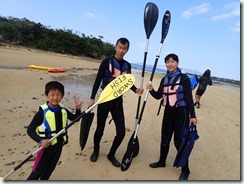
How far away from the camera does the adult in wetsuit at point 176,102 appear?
11.0 ft

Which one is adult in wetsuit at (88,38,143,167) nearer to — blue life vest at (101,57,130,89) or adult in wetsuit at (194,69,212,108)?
blue life vest at (101,57,130,89)

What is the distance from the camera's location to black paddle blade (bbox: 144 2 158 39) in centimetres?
397

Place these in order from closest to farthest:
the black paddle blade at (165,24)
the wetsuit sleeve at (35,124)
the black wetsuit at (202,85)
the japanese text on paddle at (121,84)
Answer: the wetsuit sleeve at (35,124)
the japanese text on paddle at (121,84)
the black paddle blade at (165,24)
the black wetsuit at (202,85)

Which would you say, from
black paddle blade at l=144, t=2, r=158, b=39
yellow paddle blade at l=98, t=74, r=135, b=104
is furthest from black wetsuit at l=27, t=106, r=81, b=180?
black paddle blade at l=144, t=2, r=158, b=39

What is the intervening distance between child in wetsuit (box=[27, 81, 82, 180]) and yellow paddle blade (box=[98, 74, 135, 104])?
2.46 feet

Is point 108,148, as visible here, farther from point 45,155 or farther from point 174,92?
point 45,155

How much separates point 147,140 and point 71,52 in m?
29.4

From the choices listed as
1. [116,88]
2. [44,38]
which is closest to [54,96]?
[116,88]

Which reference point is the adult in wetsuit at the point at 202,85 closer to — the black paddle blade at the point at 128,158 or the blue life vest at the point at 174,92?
the blue life vest at the point at 174,92

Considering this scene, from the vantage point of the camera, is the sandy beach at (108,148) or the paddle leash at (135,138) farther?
the paddle leash at (135,138)

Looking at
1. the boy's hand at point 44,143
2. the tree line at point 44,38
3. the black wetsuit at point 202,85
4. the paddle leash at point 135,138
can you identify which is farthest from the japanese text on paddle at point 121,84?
the tree line at point 44,38

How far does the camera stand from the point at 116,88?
3.44 meters

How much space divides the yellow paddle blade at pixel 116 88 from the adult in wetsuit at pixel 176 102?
1.62 ft

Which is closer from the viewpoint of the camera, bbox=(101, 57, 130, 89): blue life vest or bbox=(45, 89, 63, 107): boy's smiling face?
bbox=(45, 89, 63, 107): boy's smiling face
